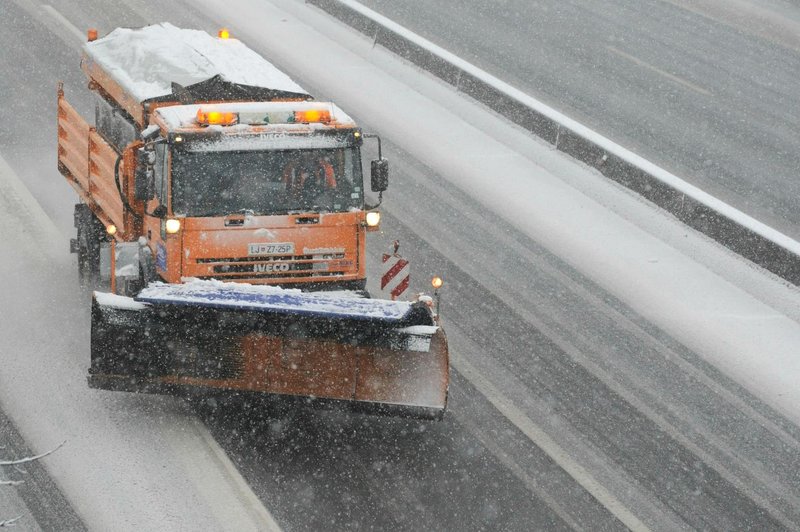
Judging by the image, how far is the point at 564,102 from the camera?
2248 centimetres

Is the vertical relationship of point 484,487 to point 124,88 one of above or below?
below

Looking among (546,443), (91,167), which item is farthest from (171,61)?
(546,443)

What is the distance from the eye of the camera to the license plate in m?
11.9

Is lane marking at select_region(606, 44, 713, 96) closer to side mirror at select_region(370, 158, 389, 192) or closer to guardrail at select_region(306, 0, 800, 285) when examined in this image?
guardrail at select_region(306, 0, 800, 285)

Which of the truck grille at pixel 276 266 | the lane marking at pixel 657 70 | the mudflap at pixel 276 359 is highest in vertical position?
the truck grille at pixel 276 266

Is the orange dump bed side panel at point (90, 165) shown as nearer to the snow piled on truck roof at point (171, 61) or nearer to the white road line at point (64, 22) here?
the snow piled on truck roof at point (171, 61)

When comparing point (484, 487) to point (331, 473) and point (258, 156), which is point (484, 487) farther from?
point (258, 156)

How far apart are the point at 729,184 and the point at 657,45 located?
24.6 ft

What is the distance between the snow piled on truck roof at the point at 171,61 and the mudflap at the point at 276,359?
299 cm

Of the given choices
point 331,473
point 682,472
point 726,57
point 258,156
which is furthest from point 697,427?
point 726,57

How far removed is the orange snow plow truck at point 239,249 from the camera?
10969 millimetres

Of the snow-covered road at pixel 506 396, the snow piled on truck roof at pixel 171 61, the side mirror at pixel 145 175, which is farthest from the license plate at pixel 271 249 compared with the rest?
the snow piled on truck roof at pixel 171 61

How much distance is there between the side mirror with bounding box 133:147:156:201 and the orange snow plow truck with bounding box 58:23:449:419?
0.05ft

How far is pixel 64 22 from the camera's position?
974 inches
